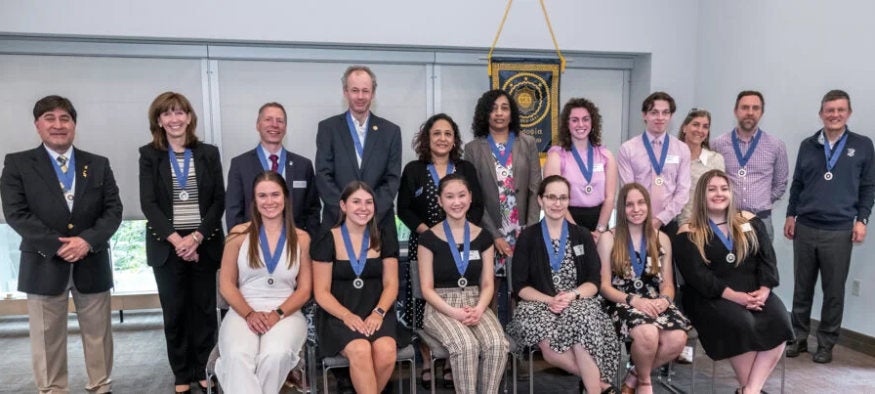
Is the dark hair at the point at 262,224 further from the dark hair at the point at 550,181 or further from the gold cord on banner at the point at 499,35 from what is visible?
the gold cord on banner at the point at 499,35

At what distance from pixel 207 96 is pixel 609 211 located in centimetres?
313

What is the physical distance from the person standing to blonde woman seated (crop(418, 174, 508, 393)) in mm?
1938

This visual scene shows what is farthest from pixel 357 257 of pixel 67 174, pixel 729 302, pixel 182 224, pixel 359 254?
pixel 729 302

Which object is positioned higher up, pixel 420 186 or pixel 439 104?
pixel 439 104

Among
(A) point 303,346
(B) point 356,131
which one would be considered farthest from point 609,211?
(A) point 303,346

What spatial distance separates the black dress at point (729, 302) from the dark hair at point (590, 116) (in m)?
0.76

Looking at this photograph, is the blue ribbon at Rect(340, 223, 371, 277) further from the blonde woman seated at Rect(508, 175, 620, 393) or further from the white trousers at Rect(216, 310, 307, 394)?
the blonde woman seated at Rect(508, 175, 620, 393)

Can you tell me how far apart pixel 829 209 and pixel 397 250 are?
2756 mm

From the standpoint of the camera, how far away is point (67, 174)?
2.80 m

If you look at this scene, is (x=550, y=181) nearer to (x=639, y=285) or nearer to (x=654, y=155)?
(x=639, y=285)

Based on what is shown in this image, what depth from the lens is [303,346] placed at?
2.58 meters

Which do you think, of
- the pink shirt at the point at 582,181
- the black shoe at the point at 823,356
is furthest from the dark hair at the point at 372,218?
the black shoe at the point at 823,356

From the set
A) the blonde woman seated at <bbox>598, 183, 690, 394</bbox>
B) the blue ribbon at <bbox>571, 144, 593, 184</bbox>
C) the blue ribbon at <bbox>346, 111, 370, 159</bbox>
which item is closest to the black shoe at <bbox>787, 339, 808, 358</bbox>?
the blonde woman seated at <bbox>598, 183, 690, 394</bbox>

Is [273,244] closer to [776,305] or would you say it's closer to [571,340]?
[571,340]
